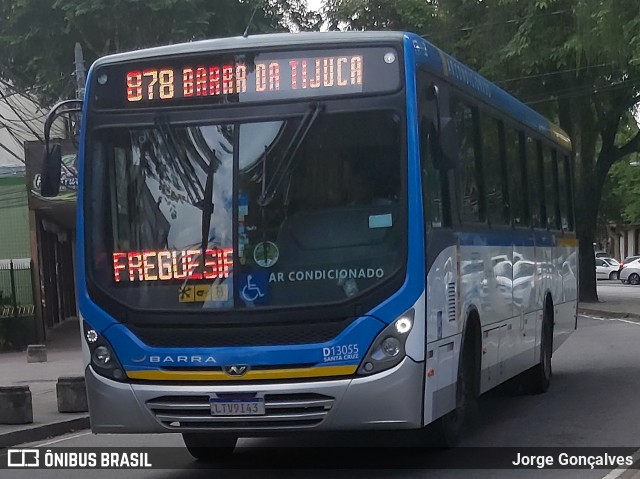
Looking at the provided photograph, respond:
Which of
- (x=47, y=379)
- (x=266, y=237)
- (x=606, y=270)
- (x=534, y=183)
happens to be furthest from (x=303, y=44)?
(x=606, y=270)

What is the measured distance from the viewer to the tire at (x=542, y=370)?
1374 centimetres

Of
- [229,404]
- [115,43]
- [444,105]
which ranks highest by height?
[115,43]

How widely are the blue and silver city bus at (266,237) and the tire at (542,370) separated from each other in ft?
16.7

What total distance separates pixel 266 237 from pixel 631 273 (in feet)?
176

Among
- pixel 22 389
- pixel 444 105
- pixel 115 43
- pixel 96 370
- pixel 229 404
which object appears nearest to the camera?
pixel 229 404

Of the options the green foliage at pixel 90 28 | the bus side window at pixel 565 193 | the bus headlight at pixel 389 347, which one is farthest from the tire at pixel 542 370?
the green foliage at pixel 90 28

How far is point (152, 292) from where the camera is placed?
833 centimetres

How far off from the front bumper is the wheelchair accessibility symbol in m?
0.62

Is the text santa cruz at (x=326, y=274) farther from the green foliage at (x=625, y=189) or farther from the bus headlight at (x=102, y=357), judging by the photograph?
the green foliage at (x=625, y=189)

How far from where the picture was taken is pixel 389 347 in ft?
26.3

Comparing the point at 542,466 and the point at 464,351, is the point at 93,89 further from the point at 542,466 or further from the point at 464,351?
the point at 542,466

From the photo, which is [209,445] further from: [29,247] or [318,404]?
[29,247]

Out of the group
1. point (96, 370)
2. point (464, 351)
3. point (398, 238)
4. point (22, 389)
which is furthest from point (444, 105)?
point (22, 389)

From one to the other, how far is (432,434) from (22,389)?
5.30m
